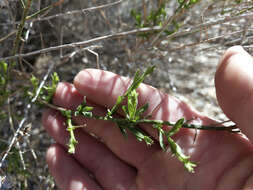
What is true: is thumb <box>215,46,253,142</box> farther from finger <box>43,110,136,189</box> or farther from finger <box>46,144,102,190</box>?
finger <box>46,144,102,190</box>

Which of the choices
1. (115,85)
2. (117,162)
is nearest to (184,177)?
(117,162)

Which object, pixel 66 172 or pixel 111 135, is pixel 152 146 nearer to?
pixel 111 135

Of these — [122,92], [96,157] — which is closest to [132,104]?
[122,92]

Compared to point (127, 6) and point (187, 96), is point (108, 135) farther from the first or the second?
point (127, 6)

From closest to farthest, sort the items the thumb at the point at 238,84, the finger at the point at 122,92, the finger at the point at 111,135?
the thumb at the point at 238,84, the finger at the point at 122,92, the finger at the point at 111,135

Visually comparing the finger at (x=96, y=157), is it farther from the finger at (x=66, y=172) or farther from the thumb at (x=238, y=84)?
the thumb at (x=238, y=84)

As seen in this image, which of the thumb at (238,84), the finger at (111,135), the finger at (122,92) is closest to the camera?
the thumb at (238,84)

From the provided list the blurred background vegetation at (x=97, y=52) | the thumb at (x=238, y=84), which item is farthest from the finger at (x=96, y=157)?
the thumb at (x=238, y=84)
